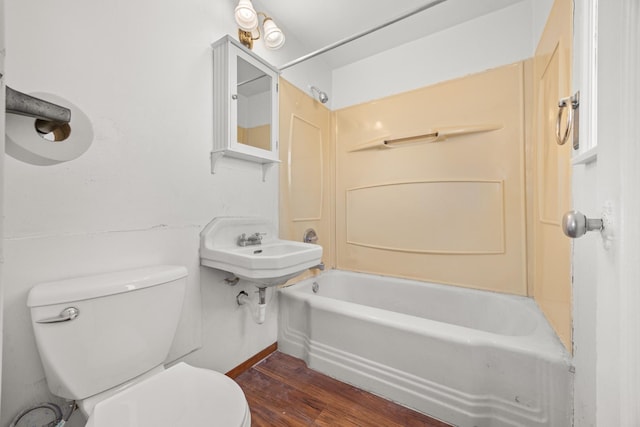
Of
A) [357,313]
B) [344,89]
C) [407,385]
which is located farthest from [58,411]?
[344,89]

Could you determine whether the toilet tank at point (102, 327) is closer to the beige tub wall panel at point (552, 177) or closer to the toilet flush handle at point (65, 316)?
the toilet flush handle at point (65, 316)

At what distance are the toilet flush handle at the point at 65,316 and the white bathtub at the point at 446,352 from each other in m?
1.11

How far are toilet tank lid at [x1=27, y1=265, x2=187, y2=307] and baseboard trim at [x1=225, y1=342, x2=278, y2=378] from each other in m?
0.80

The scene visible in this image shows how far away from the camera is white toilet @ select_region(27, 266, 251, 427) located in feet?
2.40

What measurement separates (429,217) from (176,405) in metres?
1.79

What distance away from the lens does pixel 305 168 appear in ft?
6.91

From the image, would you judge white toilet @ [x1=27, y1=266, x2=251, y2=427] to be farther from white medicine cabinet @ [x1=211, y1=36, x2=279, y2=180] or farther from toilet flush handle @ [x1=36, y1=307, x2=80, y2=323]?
white medicine cabinet @ [x1=211, y1=36, x2=279, y2=180]

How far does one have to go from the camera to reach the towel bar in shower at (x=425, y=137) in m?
1.74

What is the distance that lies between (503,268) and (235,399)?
1743mm

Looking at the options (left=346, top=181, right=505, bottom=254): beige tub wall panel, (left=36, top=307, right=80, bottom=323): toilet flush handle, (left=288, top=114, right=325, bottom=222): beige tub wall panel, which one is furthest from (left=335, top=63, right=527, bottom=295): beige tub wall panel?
(left=36, top=307, right=80, bottom=323): toilet flush handle

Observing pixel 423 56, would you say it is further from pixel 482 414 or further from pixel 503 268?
pixel 482 414

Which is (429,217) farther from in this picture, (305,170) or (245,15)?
(245,15)

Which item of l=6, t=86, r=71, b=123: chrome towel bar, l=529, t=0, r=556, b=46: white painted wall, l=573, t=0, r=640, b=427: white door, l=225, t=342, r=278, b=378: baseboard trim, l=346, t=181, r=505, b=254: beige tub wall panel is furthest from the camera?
l=346, t=181, r=505, b=254: beige tub wall panel

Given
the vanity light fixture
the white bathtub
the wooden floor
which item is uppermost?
the vanity light fixture
